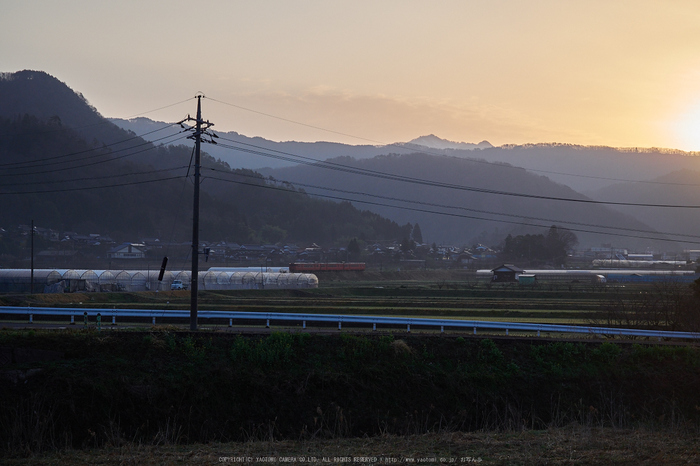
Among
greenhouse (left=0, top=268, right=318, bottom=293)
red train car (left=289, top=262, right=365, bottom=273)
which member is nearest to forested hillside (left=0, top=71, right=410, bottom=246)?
red train car (left=289, top=262, right=365, bottom=273)

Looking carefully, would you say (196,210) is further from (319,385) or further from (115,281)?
(115,281)

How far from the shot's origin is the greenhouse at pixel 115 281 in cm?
5703

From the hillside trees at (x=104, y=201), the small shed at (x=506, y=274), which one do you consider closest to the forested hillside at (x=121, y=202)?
the hillside trees at (x=104, y=201)

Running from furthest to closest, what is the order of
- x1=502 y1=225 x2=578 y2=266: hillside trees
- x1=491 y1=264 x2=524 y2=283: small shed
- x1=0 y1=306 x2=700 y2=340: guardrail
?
x1=502 y1=225 x2=578 y2=266: hillside trees, x1=491 y1=264 x2=524 y2=283: small shed, x1=0 y1=306 x2=700 y2=340: guardrail

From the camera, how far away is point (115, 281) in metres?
59.6

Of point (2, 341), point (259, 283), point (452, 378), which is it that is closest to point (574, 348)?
point (452, 378)

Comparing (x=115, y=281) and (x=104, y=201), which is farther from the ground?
(x=104, y=201)

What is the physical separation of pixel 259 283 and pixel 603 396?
165 feet

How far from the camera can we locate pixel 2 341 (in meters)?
20.3

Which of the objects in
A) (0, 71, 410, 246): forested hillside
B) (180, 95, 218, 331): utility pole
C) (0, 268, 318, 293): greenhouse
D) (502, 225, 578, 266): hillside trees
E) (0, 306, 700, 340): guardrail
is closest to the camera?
(180, 95, 218, 331): utility pole

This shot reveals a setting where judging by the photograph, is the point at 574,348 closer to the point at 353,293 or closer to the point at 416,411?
the point at 416,411

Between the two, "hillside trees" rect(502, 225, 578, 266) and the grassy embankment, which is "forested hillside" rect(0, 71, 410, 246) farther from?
the grassy embankment

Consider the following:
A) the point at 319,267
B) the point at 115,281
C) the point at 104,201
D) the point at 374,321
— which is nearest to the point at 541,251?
the point at 319,267

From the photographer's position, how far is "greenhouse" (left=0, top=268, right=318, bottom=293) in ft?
187
